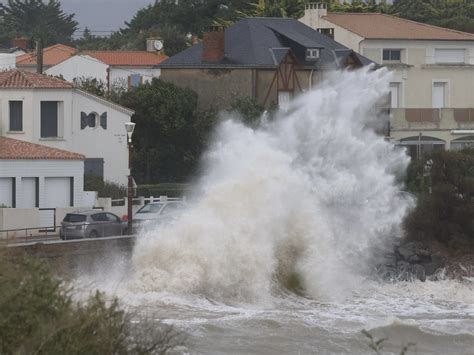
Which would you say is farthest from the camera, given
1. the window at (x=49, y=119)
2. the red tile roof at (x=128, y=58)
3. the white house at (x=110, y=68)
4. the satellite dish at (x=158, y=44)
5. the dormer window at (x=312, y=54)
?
the satellite dish at (x=158, y=44)

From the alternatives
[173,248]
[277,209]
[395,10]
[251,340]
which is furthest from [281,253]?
[395,10]

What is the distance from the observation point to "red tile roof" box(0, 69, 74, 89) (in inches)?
1913

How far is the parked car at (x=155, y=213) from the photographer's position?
3741cm

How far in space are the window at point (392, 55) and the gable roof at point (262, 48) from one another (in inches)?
150

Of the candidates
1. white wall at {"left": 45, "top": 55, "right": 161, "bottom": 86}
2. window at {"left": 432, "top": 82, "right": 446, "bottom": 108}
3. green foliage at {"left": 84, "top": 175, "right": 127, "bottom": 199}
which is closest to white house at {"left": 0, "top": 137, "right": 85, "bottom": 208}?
green foliage at {"left": 84, "top": 175, "right": 127, "bottom": 199}

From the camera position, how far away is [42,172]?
1721 inches

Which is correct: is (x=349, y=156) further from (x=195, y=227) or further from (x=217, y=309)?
(x=217, y=309)

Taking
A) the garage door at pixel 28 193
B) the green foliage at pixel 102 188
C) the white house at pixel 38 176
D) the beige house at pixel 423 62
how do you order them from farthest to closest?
the beige house at pixel 423 62, the green foliage at pixel 102 188, the garage door at pixel 28 193, the white house at pixel 38 176

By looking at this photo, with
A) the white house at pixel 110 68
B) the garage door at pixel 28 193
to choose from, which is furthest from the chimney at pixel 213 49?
the garage door at pixel 28 193

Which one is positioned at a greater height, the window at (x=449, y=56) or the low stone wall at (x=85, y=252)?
the window at (x=449, y=56)

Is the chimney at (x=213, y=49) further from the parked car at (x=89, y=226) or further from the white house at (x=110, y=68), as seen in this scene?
the parked car at (x=89, y=226)

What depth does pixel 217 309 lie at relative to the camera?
31.0 metres

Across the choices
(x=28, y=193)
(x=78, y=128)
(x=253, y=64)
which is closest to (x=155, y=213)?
(x=28, y=193)

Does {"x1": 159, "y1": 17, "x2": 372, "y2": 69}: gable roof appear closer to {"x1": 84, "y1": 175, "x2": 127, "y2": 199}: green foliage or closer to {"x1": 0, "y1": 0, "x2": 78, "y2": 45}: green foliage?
{"x1": 84, "y1": 175, "x2": 127, "y2": 199}: green foliage
